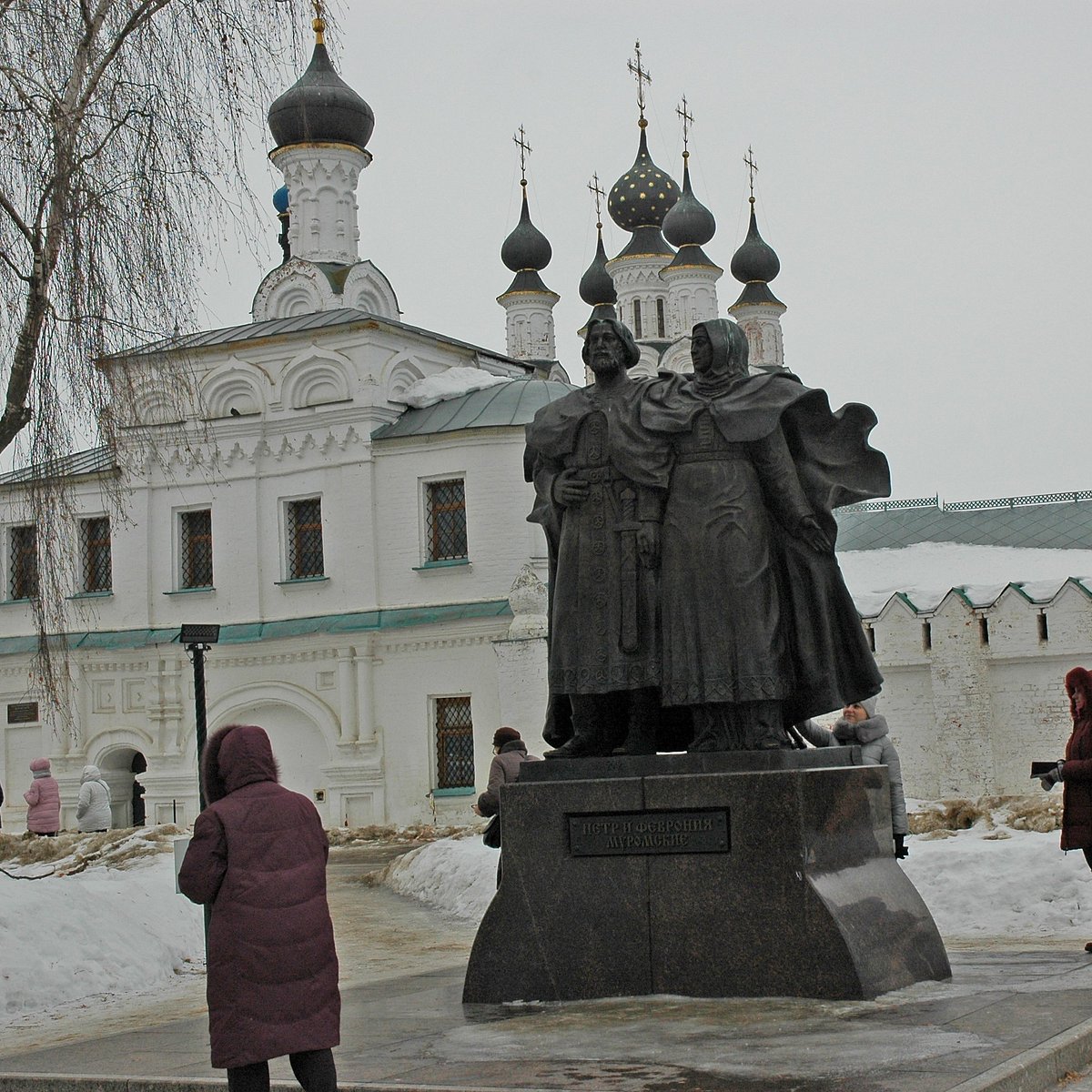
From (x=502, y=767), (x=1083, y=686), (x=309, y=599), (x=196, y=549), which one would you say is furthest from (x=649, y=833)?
(x=196, y=549)

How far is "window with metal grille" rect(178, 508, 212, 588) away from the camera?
91.1 feet

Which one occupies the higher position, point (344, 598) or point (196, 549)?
point (196, 549)

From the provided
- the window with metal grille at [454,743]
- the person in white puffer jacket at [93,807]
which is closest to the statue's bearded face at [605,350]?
the person in white puffer jacket at [93,807]

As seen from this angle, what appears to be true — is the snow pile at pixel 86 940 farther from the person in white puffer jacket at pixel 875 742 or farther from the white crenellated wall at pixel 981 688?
the white crenellated wall at pixel 981 688

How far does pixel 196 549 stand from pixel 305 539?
2.05 meters

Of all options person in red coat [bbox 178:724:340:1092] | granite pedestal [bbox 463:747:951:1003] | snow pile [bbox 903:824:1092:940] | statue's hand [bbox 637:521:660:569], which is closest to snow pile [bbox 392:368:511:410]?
snow pile [bbox 903:824:1092:940]

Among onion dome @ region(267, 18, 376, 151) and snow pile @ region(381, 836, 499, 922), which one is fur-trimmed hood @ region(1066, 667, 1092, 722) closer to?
snow pile @ region(381, 836, 499, 922)

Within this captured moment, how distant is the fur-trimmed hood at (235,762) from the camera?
4.54 metres

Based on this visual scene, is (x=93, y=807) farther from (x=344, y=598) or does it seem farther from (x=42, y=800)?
(x=344, y=598)

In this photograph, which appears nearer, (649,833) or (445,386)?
(649,833)

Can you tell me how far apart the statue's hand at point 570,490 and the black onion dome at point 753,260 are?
36.8 m

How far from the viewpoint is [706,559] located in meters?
6.62

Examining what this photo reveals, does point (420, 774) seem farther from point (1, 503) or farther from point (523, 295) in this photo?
point (523, 295)

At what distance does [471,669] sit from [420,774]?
176 centimetres
